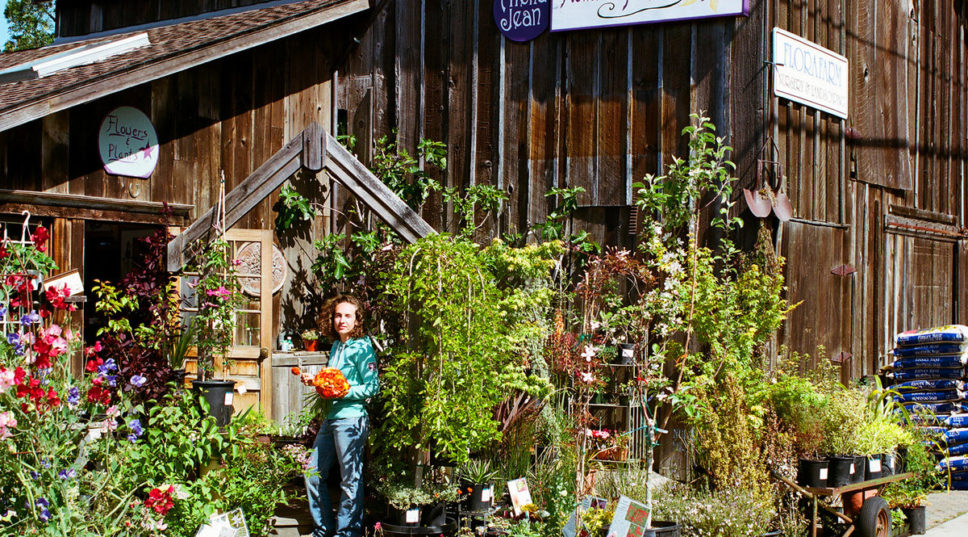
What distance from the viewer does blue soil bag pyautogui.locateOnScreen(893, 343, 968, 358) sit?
9.41 metres

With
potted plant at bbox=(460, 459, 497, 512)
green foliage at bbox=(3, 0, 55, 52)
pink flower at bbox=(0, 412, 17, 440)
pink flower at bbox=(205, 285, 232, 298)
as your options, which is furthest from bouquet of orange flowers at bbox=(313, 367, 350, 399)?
green foliage at bbox=(3, 0, 55, 52)

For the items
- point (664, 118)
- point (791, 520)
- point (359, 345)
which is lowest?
point (791, 520)

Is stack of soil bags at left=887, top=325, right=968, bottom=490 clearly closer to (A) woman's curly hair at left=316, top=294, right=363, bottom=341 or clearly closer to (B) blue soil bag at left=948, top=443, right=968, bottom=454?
(B) blue soil bag at left=948, top=443, right=968, bottom=454

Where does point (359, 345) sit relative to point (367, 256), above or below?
below

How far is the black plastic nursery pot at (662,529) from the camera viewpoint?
589cm

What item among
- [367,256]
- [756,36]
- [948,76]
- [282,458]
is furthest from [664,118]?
[948,76]

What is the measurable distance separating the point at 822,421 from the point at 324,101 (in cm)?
644

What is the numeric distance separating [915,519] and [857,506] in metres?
0.96

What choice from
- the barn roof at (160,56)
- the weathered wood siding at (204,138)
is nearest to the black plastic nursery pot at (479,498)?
the weathered wood siding at (204,138)

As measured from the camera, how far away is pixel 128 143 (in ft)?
27.9

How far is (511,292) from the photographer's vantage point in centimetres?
860

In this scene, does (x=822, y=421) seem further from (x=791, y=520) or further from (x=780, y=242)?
(x=780, y=242)

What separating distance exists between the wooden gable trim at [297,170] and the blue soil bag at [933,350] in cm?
537

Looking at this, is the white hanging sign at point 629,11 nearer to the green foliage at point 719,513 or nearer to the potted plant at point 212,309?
the potted plant at point 212,309
